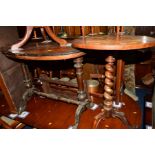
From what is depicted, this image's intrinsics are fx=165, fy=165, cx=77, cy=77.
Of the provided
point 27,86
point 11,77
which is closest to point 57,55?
point 11,77

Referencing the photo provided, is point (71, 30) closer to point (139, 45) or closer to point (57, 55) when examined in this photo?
point (57, 55)

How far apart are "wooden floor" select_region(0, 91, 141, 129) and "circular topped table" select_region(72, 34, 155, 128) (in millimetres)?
191

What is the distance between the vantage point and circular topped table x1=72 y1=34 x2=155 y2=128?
1058mm

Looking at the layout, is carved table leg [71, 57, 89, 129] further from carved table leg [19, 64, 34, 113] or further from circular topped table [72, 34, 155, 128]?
carved table leg [19, 64, 34, 113]

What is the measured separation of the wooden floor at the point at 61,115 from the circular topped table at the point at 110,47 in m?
0.19

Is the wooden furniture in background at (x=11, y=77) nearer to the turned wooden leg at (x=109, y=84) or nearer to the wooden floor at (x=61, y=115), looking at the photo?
the wooden floor at (x=61, y=115)

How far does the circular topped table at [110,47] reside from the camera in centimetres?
106

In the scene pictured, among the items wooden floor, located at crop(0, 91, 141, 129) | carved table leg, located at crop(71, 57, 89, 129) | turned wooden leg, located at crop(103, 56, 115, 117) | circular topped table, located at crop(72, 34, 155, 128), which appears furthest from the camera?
wooden floor, located at crop(0, 91, 141, 129)

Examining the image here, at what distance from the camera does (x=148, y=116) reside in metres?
1.96

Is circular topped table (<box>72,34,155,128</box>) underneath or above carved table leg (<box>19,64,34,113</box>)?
above

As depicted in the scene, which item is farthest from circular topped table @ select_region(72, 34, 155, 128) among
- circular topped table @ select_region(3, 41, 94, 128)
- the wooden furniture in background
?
the wooden furniture in background

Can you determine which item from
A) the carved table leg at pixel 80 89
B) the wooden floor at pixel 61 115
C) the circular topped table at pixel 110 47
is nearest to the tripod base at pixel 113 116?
the circular topped table at pixel 110 47

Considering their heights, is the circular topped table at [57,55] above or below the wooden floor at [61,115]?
above

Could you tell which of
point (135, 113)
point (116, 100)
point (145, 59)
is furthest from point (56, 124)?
point (145, 59)
